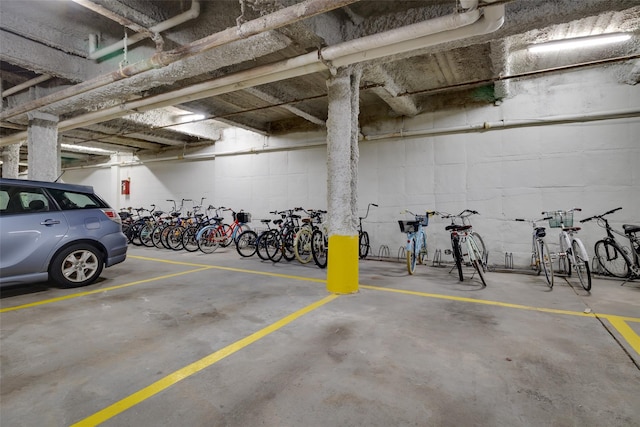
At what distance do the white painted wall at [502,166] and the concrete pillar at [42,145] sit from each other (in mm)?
4330

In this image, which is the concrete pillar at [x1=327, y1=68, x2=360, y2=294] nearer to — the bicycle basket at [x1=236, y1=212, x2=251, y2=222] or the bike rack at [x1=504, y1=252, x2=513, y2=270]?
the bike rack at [x1=504, y1=252, x2=513, y2=270]

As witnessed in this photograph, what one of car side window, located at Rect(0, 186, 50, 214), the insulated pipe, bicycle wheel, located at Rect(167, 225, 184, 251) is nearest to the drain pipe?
the insulated pipe

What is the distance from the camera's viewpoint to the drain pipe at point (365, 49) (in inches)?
113

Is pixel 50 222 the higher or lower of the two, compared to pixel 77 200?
lower

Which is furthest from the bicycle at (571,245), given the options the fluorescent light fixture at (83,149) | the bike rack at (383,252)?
the fluorescent light fixture at (83,149)

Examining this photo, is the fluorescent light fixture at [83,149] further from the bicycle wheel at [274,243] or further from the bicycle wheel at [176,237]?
the bicycle wheel at [274,243]

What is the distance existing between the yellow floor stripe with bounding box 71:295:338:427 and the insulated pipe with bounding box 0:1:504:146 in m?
2.91

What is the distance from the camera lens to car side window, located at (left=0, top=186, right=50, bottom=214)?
11.7 feet

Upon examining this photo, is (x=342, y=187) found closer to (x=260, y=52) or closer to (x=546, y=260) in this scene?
(x=260, y=52)

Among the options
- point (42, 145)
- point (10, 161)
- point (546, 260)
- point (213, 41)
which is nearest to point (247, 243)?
point (42, 145)

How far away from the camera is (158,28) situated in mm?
3650

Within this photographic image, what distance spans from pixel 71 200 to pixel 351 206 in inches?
145

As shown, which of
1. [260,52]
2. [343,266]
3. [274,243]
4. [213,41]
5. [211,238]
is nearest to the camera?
[213,41]

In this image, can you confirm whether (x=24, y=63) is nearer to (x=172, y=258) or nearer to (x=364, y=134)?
(x=172, y=258)
